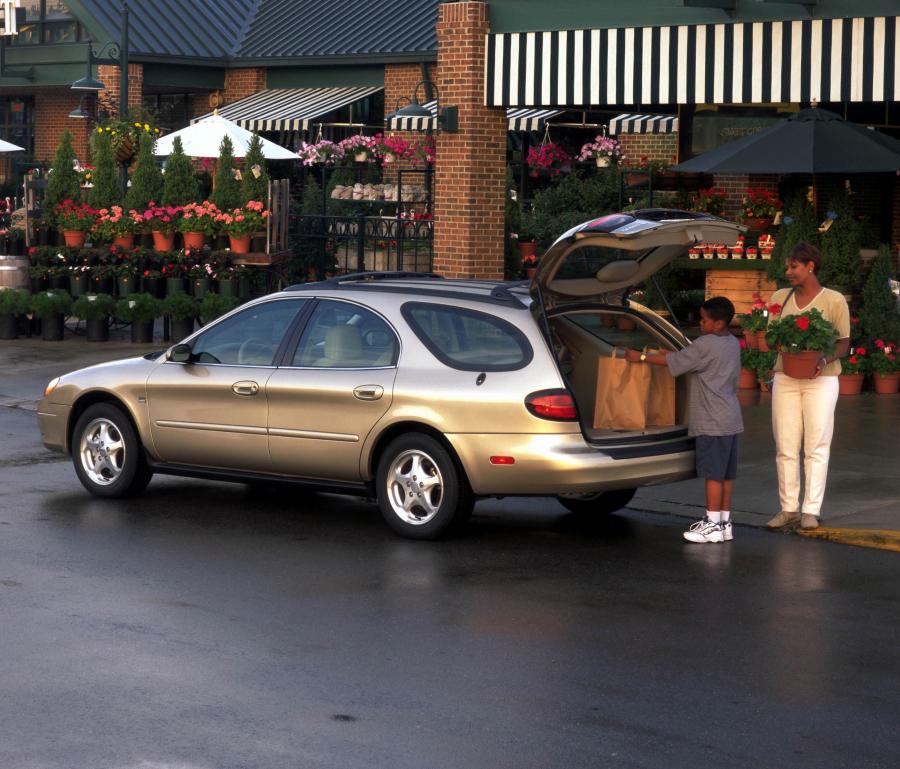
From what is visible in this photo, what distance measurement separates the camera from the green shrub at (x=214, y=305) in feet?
69.0

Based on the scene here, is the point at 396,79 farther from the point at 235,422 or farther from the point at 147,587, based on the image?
the point at 147,587

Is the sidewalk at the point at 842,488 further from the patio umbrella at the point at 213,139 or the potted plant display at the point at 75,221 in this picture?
the patio umbrella at the point at 213,139

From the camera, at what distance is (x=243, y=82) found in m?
37.8

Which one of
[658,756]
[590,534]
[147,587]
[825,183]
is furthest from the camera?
[825,183]

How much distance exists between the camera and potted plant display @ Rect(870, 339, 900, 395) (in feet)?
54.5

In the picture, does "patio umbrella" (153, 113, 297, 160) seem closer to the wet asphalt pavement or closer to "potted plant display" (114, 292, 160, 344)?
"potted plant display" (114, 292, 160, 344)

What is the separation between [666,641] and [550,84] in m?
11.4

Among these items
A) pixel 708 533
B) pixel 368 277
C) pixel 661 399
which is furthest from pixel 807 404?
pixel 368 277

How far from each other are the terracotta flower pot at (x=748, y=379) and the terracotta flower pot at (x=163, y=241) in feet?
27.4

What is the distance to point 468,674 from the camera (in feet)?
23.2

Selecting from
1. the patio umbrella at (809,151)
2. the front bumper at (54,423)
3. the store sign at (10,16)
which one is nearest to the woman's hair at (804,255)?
the front bumper at (54,423)

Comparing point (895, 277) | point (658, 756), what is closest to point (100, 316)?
point (895, 277)

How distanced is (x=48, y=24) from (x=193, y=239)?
19.1m

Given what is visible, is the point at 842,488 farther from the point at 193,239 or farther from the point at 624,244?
the point at 193,239
